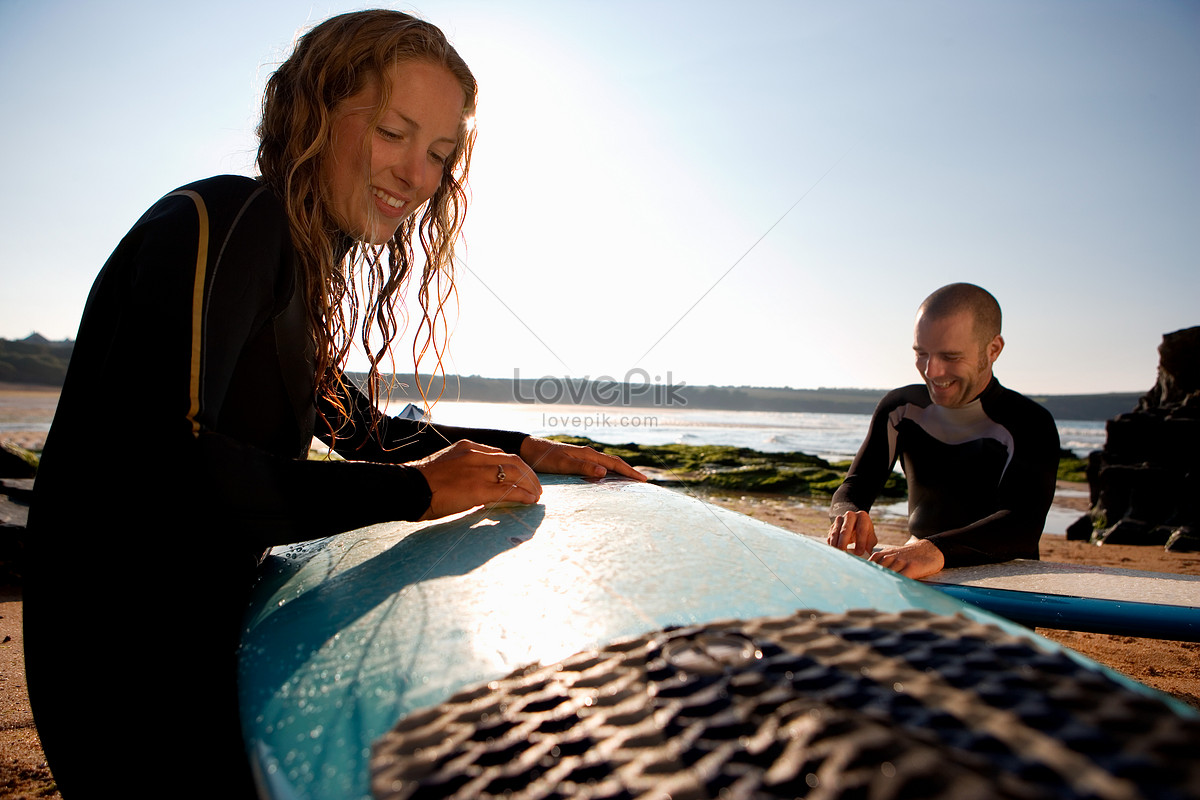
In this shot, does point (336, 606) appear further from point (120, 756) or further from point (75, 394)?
point (75, 394)

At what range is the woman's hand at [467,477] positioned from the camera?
4.31 feet

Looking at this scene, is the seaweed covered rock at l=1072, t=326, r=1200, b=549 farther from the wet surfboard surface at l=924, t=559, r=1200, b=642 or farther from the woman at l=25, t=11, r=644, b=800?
the woman at l=25, t=11, r=644, b=800

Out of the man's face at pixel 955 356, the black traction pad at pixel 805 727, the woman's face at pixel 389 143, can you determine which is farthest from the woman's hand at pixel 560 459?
the man's face at pixel 955 356

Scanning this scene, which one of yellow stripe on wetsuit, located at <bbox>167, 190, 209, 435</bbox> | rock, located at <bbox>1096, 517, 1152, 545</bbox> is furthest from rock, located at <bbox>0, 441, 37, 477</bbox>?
rock, located at <bbox>1096, 517, 1152, 545</bbox>

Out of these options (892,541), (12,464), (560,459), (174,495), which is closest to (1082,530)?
(892,541)

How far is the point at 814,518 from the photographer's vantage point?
738 cm

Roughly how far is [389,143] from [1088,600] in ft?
7.03

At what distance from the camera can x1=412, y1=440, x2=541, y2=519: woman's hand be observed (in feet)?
4.31

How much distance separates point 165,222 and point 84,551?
484 millimetres

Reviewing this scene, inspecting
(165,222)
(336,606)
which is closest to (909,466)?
(336,606)

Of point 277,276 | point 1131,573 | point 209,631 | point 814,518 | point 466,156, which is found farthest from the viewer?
point 814,518

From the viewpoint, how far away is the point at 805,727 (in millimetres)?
640

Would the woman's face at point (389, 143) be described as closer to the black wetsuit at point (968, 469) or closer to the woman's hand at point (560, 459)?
the woman's hand at point (560, 459)

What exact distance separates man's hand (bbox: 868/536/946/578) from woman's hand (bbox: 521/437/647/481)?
794 millimetres
